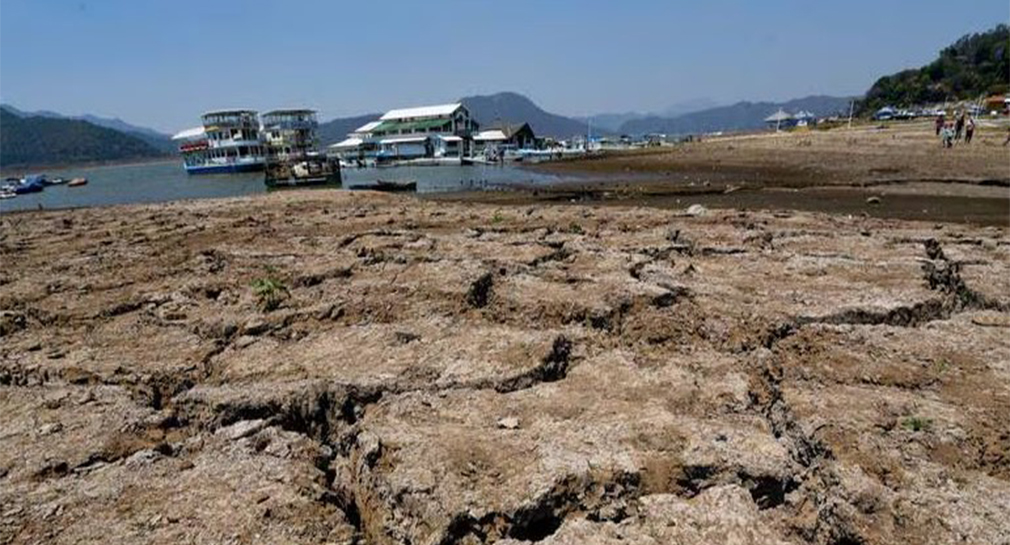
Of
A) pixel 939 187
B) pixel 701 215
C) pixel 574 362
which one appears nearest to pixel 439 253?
pixel 574 362

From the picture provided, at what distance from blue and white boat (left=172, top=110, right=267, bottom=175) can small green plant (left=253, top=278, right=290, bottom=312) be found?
5451cm

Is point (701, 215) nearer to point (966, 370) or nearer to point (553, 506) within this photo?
point (966, 370)

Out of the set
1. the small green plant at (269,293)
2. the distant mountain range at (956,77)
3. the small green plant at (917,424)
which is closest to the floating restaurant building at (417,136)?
the distant mountain range at (956,77)

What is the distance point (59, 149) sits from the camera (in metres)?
140

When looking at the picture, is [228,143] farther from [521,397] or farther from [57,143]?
[57,143]

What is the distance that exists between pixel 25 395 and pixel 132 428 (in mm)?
939

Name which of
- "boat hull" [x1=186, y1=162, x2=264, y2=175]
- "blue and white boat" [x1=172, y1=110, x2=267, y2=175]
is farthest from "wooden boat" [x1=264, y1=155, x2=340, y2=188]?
"blue and white boat" [x1=172, y1=110, x2=267, y2=175]

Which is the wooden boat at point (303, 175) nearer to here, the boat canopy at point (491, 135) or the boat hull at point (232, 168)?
the boat hull at point (232, 168)

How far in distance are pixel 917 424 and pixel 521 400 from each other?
5.76 feet

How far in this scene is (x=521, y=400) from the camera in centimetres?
315

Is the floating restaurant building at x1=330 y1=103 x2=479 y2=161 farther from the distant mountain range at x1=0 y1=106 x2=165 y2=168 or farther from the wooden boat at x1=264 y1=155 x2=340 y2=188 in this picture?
→ the distant mountain range at x1=0 y1=106 x2=165 y2=168

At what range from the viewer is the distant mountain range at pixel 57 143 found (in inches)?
5276

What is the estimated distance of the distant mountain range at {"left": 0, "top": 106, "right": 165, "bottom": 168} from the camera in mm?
134000

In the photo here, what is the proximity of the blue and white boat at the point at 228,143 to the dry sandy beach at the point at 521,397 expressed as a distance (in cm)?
5452
